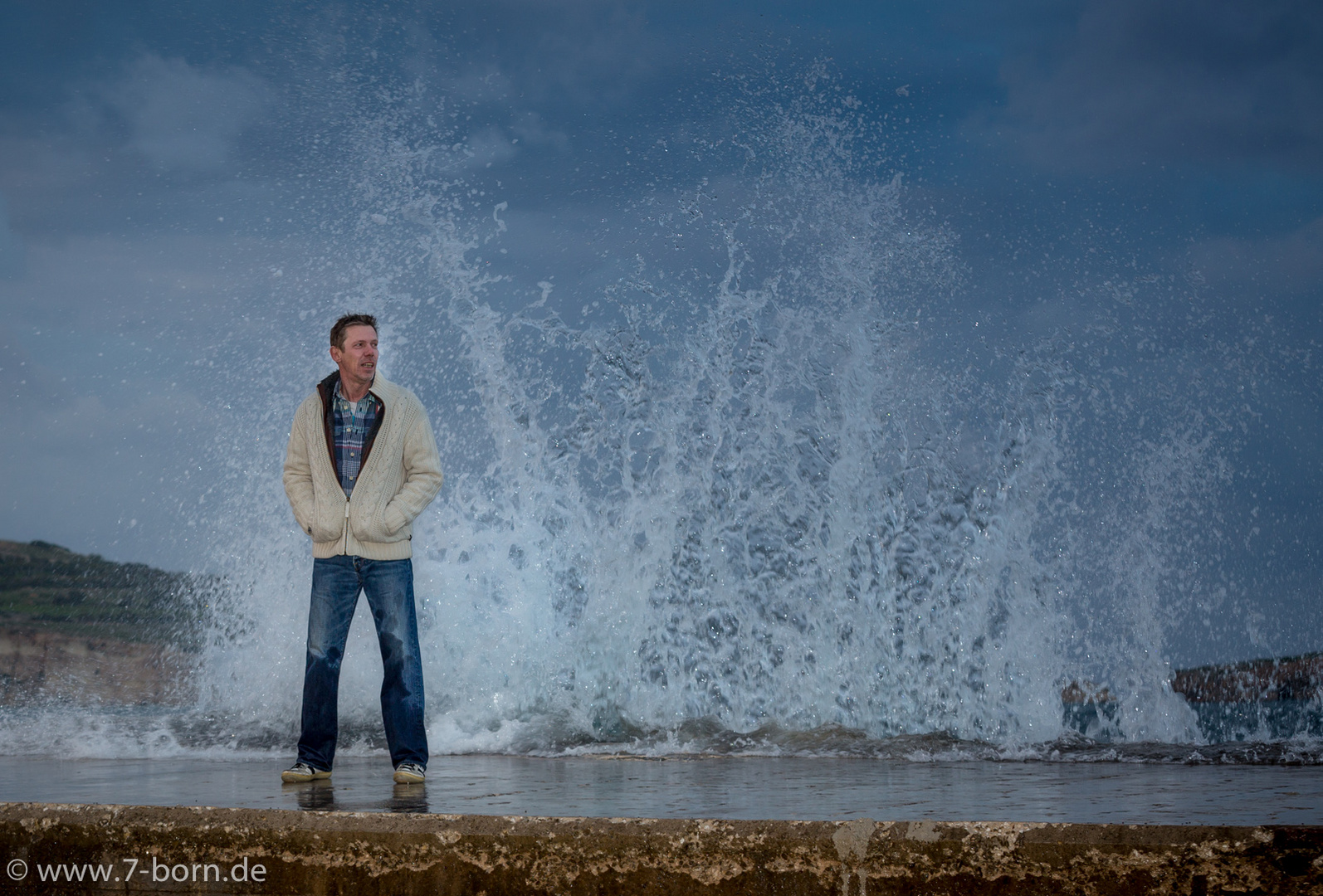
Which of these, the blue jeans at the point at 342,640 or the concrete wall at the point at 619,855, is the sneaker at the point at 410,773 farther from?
the concrete wall at the point at 619,855

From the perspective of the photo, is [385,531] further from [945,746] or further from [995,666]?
[995,666]

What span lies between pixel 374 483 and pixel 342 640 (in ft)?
2.19

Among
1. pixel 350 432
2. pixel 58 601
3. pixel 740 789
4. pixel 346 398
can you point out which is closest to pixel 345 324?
pixel 346 398

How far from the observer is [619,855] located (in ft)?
8.43

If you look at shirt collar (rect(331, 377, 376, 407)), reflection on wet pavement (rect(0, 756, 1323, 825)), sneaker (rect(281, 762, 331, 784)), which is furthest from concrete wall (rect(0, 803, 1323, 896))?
shirt collar (rect(331, 377, 376, 407))

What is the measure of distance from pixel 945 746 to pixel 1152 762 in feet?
4.01

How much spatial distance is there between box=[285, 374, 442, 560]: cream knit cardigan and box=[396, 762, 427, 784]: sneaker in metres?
0.82

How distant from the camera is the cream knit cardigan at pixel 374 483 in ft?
14.0

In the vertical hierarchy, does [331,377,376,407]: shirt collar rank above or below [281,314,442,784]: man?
above

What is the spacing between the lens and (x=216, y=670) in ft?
27.7

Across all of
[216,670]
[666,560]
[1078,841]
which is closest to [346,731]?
[216,670]

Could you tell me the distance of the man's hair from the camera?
4.32 meters

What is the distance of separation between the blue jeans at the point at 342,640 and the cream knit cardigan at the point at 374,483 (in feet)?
0.26

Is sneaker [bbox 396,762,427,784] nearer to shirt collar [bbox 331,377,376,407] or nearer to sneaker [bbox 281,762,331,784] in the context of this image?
sneaker [bbox 281,762,331,784]
